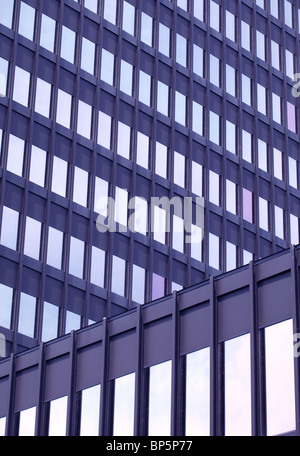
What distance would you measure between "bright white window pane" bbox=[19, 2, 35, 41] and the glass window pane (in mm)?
36405

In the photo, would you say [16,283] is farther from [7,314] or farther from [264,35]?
[264,35]

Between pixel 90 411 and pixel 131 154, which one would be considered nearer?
pixel 90 411

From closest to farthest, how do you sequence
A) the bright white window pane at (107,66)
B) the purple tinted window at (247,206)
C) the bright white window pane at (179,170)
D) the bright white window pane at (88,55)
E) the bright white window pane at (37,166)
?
the bright white window pane at (37,166)
the bright white window pane at (88,55)
the bright white window pane at (107,66)
the bright white window pane at (179,170)
the purple tinted window at (247,206)

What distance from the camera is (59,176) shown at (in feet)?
227

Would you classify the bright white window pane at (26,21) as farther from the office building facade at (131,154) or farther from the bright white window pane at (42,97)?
the bright white window pane at (42,97)

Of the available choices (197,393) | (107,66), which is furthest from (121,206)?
(197,393)

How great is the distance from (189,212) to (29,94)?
13.7 meters

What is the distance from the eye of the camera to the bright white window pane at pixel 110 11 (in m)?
76.6

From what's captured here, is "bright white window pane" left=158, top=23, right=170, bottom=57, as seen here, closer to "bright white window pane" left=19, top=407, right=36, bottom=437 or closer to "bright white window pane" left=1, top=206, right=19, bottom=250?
"bright white window pane" left=1, top=206, right=19, bottom=250

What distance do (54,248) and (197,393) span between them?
30.3 m

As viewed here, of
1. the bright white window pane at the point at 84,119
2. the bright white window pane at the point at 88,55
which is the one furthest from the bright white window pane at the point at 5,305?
the bright white window pane at the point at 88,55

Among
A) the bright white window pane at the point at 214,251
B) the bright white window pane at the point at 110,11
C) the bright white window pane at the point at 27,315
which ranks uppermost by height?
the bright white window pane at the point at 110,11

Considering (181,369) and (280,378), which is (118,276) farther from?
(280,378)

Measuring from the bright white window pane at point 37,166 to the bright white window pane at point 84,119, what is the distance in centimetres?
375
